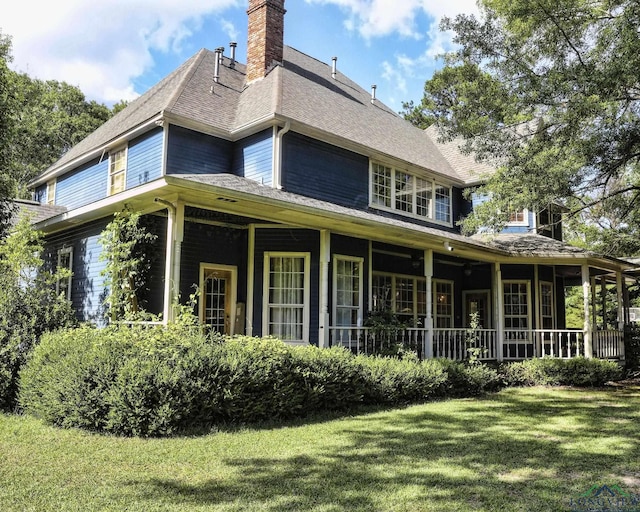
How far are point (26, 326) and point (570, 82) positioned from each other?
36.7 feet

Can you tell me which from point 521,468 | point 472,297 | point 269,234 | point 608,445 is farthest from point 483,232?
point 521,468

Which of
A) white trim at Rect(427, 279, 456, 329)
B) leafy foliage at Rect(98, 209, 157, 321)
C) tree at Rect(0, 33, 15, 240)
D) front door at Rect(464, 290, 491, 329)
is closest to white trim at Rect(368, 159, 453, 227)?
white trim at Rect(427, 279, 456, 329)

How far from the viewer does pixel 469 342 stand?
45.9ft

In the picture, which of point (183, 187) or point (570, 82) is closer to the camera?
point (183, 187)

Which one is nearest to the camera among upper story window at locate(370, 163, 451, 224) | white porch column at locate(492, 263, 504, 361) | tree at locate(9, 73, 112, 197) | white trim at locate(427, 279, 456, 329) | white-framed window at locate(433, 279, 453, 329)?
white porch column at locate(492, 263, 504, 361)

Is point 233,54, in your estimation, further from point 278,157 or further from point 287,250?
point 287,250

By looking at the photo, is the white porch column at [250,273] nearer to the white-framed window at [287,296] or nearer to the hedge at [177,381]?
the white-framed window at [287,296]

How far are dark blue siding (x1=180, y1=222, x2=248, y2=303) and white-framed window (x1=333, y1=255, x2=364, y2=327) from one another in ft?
6.94

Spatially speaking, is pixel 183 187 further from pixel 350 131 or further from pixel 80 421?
pixel 350 131

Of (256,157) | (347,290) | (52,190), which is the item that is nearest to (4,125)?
(52,190)

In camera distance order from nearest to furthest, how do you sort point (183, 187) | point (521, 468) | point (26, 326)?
point (521, 468)
point (183, 187)
point (26, 326)

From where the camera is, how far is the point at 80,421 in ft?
23.5

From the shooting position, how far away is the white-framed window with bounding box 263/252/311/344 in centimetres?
1189

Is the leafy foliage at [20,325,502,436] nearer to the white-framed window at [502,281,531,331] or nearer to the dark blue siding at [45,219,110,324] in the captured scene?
the dark blue siding at [45,219,110,324]
